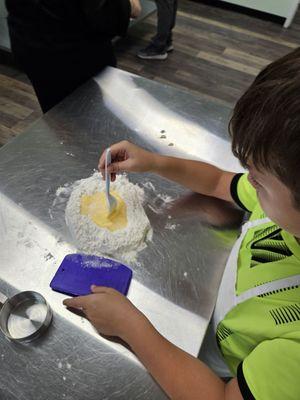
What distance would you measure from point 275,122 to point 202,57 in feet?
7.49

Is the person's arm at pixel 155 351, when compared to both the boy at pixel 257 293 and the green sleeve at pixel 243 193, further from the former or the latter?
the green sleeve at pixel 243 193

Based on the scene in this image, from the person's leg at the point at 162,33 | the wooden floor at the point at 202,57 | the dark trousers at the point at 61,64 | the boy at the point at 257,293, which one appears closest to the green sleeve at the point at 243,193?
the boy at the point at 257,293

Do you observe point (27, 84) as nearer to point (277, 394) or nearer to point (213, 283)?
point (213, 283)

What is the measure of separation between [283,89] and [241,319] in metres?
0.36

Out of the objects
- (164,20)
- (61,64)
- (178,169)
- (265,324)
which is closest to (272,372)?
(265,324)

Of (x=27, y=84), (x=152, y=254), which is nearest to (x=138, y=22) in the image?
(x=27, y=84)

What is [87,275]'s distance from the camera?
625 mm

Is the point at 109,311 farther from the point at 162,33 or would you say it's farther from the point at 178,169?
the point at 162,33

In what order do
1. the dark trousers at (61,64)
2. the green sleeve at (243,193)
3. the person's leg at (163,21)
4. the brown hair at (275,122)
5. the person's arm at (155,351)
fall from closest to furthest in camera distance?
the brown hair at (275,122), the person's arm at (155,351), the green sleeve at (243,193), the dark trousers at (61,64), the person's leg at (163,21)

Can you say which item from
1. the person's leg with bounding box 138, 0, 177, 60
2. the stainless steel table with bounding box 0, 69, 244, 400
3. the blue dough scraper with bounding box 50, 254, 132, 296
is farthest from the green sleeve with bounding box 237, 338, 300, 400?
the person's leg with bounding box 138, 0, 177, 60

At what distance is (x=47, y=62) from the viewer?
100cm

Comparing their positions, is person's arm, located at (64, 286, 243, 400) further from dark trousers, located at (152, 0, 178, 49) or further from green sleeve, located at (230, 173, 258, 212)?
dark trousers, located at (152, 0, 178, 49)

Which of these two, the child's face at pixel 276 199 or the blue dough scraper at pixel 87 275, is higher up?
the child's face at pixel 276 199

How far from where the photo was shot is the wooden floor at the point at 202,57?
1.97m
